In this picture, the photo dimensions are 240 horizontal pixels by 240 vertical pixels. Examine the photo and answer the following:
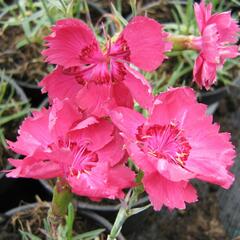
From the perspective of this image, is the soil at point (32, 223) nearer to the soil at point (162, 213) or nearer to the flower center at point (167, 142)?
the soil at point (162, 213)

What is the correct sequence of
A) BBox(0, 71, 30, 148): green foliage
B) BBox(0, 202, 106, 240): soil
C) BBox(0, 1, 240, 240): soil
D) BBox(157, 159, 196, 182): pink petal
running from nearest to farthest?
BBox(157, 159, 196, 182): pink petal
BBox(0, 202, 106, 240): soil
BBox(0, 71, 30, 148): green foliage
BBox(0, 1, 240, 240): soil

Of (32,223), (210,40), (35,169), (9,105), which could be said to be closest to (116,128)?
(35,169)

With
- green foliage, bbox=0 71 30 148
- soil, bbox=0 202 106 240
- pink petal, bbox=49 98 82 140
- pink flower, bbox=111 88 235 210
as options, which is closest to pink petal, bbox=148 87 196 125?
pink flower, bbox=111 88 235 210

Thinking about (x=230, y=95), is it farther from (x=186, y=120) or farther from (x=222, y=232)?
(x=186, y=120)

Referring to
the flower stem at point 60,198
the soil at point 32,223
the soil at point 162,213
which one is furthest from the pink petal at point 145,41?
the soil at point 162,213

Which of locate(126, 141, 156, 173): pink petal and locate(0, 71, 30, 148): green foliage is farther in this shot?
locate(0, 71, 30, 148): green foliage

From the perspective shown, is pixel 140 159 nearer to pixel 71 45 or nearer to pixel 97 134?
pixel 97 134

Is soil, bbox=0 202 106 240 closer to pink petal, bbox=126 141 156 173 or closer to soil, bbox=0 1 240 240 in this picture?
soil, bbox=0 1 240 240

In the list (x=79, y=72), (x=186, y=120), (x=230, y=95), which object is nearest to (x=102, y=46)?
(x=79, y=72)
